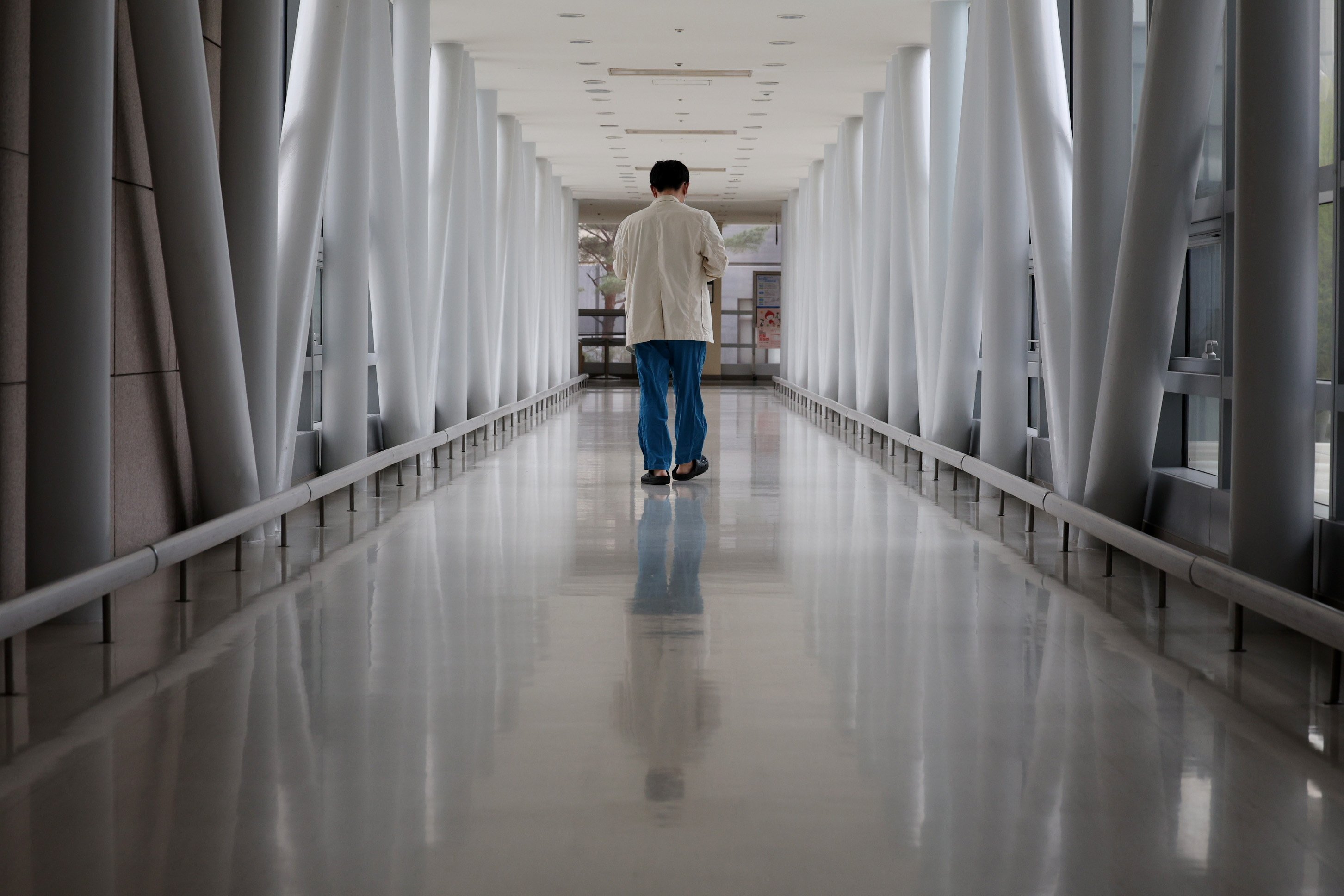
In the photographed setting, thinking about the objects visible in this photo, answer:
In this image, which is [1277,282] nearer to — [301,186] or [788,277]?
[301,186]

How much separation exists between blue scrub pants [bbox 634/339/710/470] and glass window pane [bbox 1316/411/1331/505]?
15.9 feet

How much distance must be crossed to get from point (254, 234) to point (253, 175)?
30cm

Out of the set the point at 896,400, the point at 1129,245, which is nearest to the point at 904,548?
the point at 1129,245

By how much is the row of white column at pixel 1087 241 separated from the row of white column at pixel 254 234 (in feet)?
13.5

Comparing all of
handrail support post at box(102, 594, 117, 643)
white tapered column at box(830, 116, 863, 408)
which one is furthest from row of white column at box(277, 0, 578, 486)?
white tapered column at box(830, 116, 863, 408)

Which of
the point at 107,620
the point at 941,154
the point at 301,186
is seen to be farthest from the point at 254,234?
the point at 941,154

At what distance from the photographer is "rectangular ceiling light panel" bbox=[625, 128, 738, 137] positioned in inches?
877

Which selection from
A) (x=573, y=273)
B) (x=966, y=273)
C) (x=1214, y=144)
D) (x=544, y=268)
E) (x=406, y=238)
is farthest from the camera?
(x=573, y=273)

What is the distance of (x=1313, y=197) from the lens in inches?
187

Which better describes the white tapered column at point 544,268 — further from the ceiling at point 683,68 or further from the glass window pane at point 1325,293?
the glass window pane at point 1325,293

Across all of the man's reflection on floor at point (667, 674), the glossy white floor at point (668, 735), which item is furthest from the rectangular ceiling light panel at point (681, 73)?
the glossy white floor at point (668, 735)

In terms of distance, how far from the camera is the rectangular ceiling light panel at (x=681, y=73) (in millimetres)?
17078

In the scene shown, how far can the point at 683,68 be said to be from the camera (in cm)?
1702

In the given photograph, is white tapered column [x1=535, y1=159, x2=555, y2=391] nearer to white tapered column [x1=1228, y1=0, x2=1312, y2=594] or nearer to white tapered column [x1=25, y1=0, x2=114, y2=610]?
white tapered column [x1=25, y1=0, x2=114, y2=610]
